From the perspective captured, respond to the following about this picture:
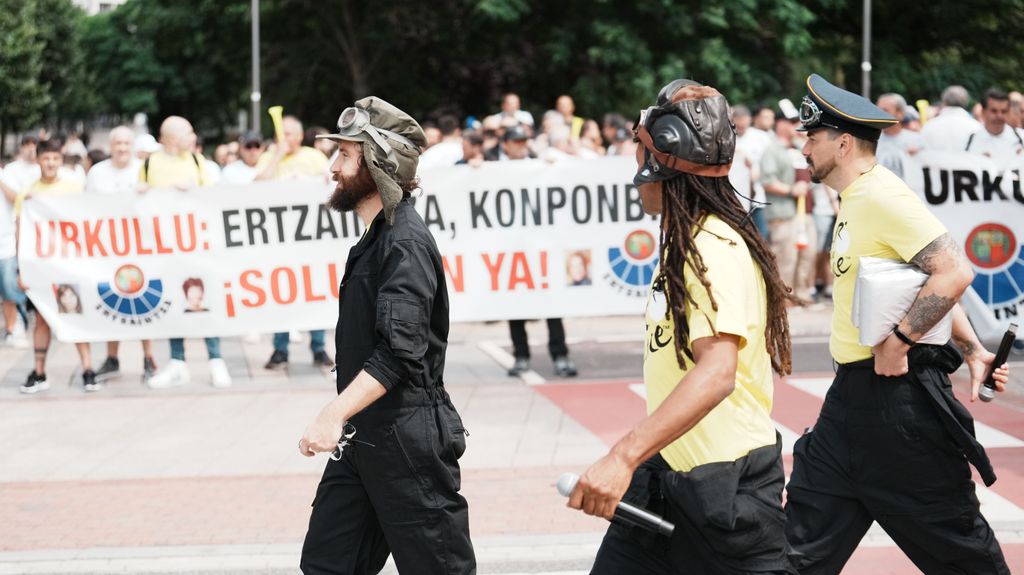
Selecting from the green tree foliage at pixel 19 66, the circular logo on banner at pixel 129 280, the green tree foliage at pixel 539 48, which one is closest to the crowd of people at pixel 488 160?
→ the circular logo on banner at pixel 129 280

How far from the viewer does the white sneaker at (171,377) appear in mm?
10359

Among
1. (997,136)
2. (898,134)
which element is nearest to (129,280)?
(898,134)

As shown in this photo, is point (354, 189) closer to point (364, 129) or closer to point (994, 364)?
point (364, 129)

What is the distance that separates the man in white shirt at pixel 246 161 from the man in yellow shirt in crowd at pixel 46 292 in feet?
7.87

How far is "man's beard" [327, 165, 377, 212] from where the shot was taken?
4.24 meters

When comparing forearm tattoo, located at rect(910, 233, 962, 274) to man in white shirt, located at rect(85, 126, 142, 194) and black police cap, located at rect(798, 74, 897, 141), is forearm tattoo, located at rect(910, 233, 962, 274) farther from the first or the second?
man in white shirt, located at rect(85, 126, 142, 194)

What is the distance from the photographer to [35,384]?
10297mm

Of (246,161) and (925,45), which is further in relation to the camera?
(925,45)

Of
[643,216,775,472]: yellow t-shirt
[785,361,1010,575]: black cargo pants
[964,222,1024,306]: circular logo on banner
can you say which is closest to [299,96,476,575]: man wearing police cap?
[643,216,775,472]: yellow t-shirt

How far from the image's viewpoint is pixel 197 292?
34.5ft

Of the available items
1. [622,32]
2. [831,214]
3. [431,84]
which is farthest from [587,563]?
[431,84]

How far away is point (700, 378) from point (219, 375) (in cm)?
777

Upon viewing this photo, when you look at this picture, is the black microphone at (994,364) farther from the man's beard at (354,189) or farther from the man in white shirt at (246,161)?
the man in white shirt at (246,161)

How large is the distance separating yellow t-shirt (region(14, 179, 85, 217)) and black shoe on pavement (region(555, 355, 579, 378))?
12.4ft
